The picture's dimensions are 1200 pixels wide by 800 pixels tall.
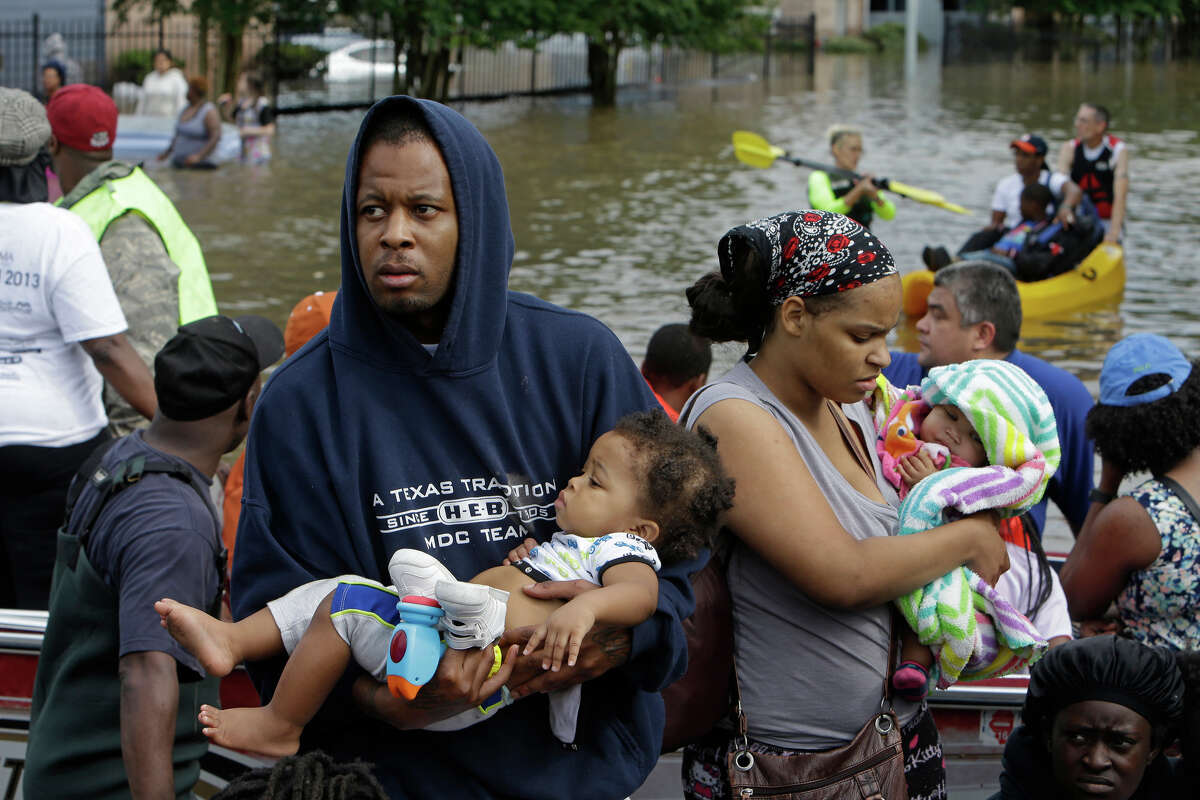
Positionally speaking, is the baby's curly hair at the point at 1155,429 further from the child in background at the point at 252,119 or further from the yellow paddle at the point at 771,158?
the child in background at the point at 252,119

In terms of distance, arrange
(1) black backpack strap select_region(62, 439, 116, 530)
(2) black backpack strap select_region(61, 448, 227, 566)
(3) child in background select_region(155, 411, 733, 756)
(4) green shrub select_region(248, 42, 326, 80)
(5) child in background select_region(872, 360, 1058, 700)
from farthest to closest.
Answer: (4) green shrub select_region(248, 42, 326, 80) → (1) black backpack strap select_region(62, 439, 116, 530) → (2) black backpack strap select_region(61, 448, 227, 566) → (5) child in background select_region(872, 360, 1058, 700) → (3) child in background select_region(155, 411, 733, 756)

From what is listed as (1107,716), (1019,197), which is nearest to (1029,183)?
(1019,197)

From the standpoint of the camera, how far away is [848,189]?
11383 millimetres

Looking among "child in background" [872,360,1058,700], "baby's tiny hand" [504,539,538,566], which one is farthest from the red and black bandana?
"baby's tiny hand" [504,539,538,566]

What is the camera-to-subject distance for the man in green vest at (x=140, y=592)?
294 centimetres

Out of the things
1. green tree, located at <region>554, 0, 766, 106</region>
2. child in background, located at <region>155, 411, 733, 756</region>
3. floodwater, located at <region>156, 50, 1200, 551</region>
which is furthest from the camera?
green tree, located at <region>554, 0, 766, 106</region>

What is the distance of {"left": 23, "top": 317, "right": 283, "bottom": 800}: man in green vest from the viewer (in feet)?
9.66

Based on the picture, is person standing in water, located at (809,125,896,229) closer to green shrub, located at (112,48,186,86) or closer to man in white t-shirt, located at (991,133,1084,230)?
man in white t-shirt, located at (991,133,1084,230)

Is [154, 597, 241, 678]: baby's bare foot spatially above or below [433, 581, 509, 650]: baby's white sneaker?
below

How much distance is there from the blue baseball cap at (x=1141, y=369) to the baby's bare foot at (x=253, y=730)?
8.42 ft

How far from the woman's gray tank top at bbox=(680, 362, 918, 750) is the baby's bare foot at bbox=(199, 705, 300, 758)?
3.07 feet

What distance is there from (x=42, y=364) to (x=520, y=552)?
263 cm

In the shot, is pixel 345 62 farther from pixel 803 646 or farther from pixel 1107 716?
pixel 803 646

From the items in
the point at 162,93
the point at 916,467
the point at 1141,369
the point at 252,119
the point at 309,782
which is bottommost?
the point at 309,782
